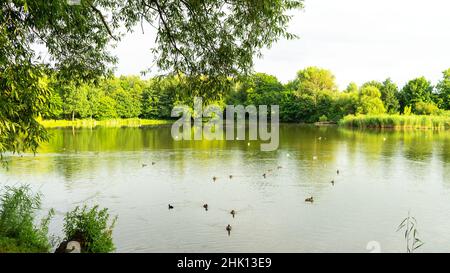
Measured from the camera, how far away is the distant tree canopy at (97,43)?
696 cm

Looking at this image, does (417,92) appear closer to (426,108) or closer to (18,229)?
(426,108)

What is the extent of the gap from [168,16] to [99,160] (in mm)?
21593

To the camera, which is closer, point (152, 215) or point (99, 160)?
point (152, 215)

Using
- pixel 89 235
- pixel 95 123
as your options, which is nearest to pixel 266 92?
pixel 95 123

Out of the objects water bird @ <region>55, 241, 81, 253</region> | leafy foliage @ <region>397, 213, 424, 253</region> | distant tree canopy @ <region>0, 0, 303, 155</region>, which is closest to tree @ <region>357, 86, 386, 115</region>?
leafy foliage @ <region>397, 213, 424, 253</region>

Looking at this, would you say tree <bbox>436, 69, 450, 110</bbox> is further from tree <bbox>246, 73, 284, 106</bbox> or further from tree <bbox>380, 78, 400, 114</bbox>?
tree <bbox>246, 73, 284, 106</bbox>

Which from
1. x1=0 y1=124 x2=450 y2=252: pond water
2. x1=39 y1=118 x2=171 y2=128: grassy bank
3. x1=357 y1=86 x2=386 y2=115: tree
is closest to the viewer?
x1=0 y1=124 x2=450 y2=252: pond water

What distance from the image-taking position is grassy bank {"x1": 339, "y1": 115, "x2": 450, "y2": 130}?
63.9 metres

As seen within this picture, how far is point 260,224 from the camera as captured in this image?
15.1 meters

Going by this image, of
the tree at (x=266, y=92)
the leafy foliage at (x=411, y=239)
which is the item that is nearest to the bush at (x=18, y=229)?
the leafy foliage at (x=411, y=239)

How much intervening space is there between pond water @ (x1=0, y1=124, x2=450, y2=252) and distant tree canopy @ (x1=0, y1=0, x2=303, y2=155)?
5.12m
